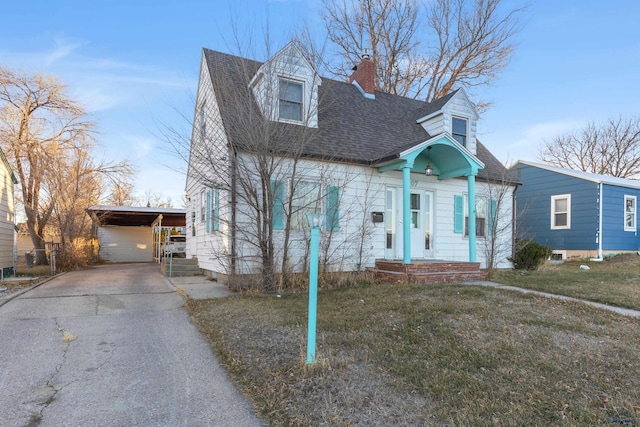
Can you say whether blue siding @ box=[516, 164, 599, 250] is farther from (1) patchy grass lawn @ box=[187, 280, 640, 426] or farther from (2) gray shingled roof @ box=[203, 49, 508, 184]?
(1) patchy grass lawn @ box=[187, 280, 640, 426]

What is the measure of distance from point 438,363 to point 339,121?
831 cm

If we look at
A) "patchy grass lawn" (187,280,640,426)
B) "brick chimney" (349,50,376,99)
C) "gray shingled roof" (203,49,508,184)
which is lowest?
"patchy grass lawn" (187,280,640,426)

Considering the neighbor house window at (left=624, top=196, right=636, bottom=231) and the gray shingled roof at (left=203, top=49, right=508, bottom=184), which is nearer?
the gray shingled roof at (left=203, top=49, right=508, bottom=184)

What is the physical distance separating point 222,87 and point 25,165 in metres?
15.1

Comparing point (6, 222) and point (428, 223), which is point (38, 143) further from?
point (428, 223)

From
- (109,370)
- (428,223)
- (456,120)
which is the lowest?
(109,370)

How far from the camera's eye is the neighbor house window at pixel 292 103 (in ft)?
30.7

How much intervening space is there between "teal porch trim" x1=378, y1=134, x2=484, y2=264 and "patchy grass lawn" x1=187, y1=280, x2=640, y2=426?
3706 mm

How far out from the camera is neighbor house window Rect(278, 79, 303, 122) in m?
9.36

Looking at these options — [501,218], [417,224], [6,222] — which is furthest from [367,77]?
[6,222]

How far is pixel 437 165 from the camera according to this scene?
1101 cm

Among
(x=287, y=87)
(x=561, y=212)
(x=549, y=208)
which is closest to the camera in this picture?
(x=287, y=87)

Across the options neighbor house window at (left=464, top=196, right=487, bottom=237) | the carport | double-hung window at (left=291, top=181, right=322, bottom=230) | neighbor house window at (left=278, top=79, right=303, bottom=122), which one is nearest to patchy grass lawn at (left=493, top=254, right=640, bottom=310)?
neighbor house window at (left=464, top=196, right=487, bottom=237)

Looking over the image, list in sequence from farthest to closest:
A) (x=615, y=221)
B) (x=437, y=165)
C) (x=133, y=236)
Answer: (x=133, y=236) → (x=615, y=221) → (x=437, y=165)
